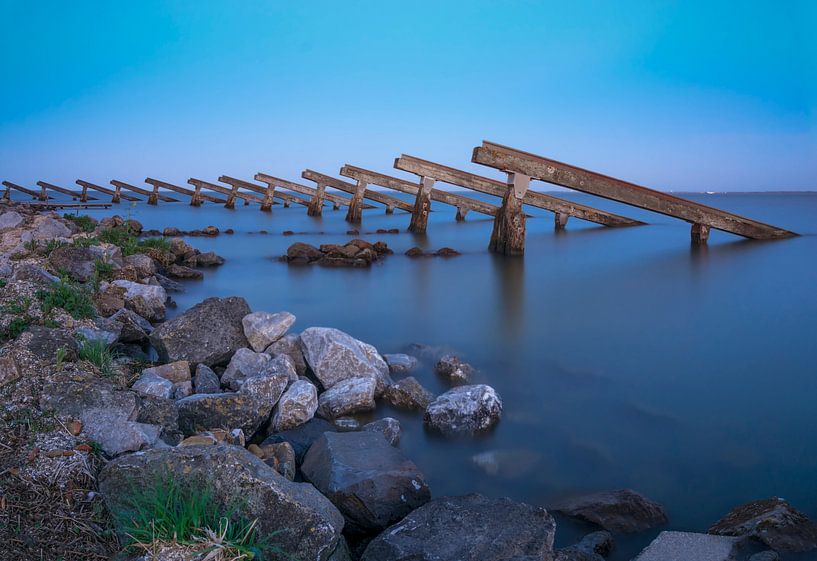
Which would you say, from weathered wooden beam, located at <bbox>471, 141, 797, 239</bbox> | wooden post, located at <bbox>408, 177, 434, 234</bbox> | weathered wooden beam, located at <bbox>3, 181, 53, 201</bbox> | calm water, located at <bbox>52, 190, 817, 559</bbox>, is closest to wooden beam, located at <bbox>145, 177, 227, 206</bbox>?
weathered wooden beam, located at <bbox>3, 181, 53, 201</bbox>

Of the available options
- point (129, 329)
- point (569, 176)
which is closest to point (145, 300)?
point (129, 329)

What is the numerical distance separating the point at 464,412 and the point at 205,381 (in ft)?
6.53

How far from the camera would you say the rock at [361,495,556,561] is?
2238mm

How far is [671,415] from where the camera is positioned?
160 inches

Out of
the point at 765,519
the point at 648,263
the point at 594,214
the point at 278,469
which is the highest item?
the point at 594,214

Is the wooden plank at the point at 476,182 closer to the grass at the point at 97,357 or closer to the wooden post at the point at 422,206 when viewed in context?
the wooden post at the point at 422,206

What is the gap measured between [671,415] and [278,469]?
109 inches

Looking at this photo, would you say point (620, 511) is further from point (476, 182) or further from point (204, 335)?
point (476, 182)

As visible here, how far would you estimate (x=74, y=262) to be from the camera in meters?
7.00

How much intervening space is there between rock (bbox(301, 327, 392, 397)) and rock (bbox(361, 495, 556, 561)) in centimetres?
192

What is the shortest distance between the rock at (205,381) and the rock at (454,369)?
188 cm

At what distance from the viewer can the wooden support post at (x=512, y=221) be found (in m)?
10.1

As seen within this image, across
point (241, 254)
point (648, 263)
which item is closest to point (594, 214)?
point (648, 263)

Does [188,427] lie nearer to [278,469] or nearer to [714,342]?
[278,469]
